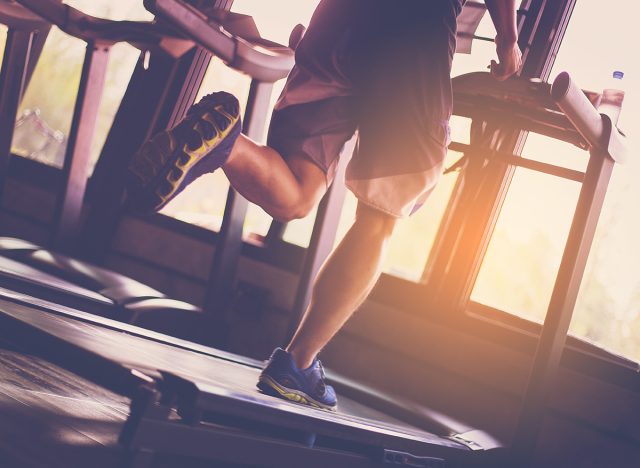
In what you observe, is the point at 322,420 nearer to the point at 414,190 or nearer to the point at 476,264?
the point at 414,190

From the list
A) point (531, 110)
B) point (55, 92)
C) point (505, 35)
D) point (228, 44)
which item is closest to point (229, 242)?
point (228, 44)

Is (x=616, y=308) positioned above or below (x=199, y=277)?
above

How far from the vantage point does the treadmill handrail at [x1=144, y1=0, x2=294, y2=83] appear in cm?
207

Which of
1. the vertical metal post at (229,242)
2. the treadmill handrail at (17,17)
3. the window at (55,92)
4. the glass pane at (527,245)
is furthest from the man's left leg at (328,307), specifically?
the window at (55,92)

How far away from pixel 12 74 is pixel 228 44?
53.6 inches

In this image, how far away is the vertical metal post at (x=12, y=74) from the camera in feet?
10.5

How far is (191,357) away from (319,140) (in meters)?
0.64

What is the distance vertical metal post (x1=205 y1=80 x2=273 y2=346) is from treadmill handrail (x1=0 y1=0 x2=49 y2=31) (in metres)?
1.06

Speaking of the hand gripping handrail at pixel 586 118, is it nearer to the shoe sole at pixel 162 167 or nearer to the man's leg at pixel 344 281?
the man's leg at pixel 344 281

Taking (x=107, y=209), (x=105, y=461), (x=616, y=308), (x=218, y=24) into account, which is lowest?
(x=105, y=461)

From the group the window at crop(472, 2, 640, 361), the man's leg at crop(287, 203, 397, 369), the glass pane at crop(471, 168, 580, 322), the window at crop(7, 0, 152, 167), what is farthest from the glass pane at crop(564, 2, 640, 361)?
the window at crop(7, 0, 152, 167)

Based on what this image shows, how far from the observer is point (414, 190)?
1.83 m

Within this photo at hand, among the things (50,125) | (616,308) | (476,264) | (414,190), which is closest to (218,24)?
(414,190)

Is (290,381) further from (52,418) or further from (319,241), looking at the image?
(319,241)
